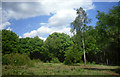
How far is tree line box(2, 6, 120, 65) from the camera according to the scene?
10.7 m

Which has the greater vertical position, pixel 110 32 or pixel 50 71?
pixel 110 32

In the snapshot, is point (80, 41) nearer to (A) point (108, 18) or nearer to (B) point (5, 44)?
(A) point (108, 18)

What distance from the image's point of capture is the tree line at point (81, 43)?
10.7 meters

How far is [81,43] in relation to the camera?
2486cm

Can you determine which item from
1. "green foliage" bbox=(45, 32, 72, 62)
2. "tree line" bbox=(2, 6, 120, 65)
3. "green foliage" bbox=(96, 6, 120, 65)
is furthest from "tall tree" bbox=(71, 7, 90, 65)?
"green foliage" bbox=(45, 32, 72, 62)

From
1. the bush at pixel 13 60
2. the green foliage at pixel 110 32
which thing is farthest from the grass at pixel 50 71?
the green foliage at pixel 110 32

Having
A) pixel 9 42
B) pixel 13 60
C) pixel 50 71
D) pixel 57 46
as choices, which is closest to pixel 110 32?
pixel 50 71

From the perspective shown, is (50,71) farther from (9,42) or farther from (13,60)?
(9,42)

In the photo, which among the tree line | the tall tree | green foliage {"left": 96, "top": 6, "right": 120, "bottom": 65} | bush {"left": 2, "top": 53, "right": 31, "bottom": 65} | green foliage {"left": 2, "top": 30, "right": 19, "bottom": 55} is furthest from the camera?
green foliage {"left": 2, "top": 30, "right": 19, "bottom": 55}

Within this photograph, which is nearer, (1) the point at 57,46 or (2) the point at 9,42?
(2) the point at 9,42

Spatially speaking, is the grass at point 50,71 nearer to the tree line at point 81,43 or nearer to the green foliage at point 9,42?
the tree line at point 81,43

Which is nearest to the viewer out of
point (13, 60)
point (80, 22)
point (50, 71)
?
point (50, 71)

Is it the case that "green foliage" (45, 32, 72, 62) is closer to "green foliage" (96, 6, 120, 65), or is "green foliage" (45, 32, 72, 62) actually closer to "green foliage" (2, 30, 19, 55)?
"green foliage" (2, 30, 19, 55)

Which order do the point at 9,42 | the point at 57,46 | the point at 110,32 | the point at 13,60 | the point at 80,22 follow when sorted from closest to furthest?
the point at 110,32, the point at 13,60, the point at 80,22, the point at 9,42, the point at 57,46
